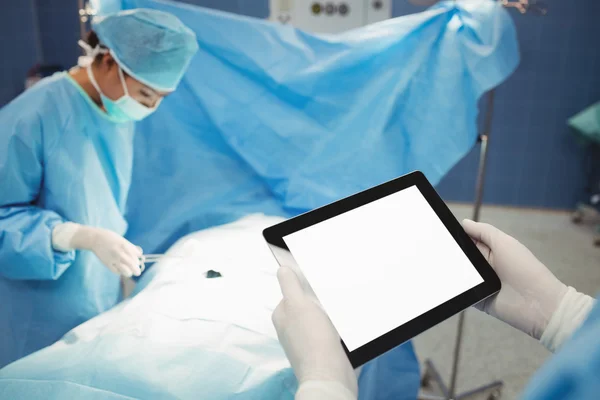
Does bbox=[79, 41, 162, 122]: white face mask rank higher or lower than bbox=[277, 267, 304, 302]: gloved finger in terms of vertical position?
higher

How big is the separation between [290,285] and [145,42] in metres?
0.81

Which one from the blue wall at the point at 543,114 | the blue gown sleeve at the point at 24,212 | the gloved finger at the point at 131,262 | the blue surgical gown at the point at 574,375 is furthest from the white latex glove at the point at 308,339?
the blue wall at the point at 543,114

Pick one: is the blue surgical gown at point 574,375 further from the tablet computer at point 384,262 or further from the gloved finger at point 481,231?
the gloved finger at point 481,231

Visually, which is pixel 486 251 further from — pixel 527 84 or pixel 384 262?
pixel 527 84

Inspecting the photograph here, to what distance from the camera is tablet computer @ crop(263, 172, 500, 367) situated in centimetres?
72

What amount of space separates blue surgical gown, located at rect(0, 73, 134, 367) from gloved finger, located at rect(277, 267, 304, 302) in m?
0.64

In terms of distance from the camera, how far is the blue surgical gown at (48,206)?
3.63 feet

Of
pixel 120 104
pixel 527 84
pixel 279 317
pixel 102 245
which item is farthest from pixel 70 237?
pixel 527 84

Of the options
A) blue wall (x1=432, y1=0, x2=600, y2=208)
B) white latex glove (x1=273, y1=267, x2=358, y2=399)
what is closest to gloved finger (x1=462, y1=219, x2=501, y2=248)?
white latex glove (x1=273, y1=267, x2=358, y2=399)

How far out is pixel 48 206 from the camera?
1.21 m

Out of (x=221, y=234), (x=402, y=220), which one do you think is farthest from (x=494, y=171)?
(x=402, y=220)

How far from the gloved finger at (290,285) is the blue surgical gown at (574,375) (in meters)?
0.41

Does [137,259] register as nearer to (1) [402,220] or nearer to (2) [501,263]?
(1) [402,220]

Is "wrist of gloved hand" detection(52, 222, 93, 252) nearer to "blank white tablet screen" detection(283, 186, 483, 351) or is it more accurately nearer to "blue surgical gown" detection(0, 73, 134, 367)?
"blue surgical gown" detection(0, 73, 134, 367)
